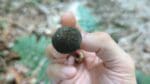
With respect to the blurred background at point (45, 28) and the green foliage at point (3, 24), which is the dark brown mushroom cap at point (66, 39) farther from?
the green foliage at point (3, 24)

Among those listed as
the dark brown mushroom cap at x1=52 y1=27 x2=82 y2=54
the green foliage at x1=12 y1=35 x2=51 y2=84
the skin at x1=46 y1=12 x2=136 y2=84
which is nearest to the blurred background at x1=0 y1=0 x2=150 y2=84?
the green foliage at x1=12 y1=35 x2=51 y2=84

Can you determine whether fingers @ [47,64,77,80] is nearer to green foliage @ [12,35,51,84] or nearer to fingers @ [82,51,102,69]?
fingers @ [82,51,102,69]

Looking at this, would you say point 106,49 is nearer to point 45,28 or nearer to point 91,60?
point 91,60

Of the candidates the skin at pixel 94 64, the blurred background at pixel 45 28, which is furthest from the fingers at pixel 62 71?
the blurred background at pixel 45 28

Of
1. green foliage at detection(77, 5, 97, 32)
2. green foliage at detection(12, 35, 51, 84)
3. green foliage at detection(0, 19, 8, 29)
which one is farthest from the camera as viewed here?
green foliage at detection(0, 19, 8, 29)

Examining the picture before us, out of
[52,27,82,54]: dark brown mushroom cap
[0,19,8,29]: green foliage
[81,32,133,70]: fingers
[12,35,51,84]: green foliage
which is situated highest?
[0,19,8,29]: green foliage

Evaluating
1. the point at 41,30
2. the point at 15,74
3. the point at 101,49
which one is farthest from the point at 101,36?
the point at 41,30
